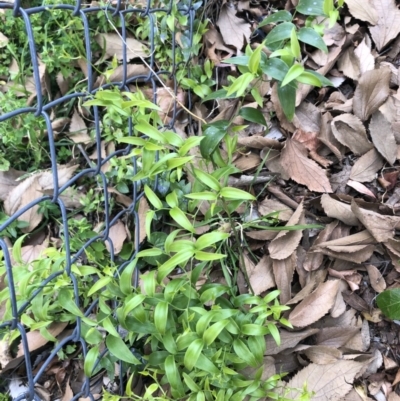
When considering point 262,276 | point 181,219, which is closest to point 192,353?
point 181,219

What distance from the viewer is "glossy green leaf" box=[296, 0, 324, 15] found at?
1025 mm

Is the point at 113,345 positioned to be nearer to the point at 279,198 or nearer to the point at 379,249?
the point at 279,198

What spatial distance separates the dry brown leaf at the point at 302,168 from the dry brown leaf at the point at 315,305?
0.28 metres

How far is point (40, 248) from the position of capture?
51.8 inches

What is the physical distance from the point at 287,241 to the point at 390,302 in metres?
0.29

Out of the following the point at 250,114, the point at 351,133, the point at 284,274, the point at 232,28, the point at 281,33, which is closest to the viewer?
the point at 281,33

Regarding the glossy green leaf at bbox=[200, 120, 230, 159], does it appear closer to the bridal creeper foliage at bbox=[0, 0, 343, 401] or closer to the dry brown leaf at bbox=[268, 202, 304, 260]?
the bridal creeper foliage at bbox=[0, 0, 343, 401]

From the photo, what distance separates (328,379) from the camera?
3.62ft

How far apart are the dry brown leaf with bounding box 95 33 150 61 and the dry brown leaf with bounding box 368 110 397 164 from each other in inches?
29.8

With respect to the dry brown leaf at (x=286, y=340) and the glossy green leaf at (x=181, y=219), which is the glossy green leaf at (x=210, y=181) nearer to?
the glossy green leaf at (x=181, y=219)

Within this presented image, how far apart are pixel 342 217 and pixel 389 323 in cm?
30

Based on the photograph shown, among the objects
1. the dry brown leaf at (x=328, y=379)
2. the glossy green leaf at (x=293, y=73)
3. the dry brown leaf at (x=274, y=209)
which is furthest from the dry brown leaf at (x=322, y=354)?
the glossy green leaf at (x=293, y=73)

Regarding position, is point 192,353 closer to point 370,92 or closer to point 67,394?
point 67,394

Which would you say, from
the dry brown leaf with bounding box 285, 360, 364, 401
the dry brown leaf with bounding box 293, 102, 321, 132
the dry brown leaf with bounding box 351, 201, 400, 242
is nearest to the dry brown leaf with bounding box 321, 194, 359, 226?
the dry brown leaf with bounding box 351, 201, 400, 242
